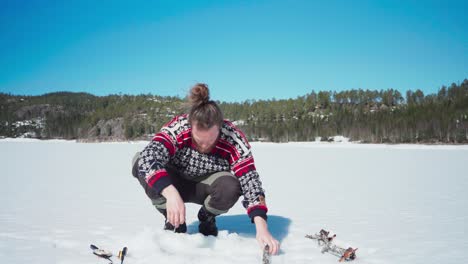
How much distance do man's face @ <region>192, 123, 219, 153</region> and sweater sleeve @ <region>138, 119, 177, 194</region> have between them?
202mm

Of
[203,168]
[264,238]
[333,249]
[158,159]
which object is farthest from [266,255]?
[158,159]

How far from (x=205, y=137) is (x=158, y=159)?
39 centimetres

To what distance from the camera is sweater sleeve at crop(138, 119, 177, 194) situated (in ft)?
7.12

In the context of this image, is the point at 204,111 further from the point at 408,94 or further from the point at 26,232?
the point at 408,94

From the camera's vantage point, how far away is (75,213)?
4125mm

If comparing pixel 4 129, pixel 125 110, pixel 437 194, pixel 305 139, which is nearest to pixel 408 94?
pixel 305 139

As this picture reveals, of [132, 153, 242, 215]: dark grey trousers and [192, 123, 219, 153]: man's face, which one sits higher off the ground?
[192, 123, 219, 153]: man's face

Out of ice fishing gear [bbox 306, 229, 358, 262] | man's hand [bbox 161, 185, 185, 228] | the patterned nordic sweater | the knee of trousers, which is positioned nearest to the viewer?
man's hand [bbox 161, 185, 185, 228]

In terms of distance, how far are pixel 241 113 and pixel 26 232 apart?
3592 inches

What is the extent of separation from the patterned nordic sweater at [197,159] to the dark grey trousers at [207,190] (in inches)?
2.5

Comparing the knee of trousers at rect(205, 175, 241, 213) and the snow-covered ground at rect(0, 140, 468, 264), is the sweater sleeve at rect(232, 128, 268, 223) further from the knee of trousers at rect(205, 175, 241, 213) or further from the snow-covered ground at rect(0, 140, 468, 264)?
the snow-covered ground at rect(0, 140, 468, 264)

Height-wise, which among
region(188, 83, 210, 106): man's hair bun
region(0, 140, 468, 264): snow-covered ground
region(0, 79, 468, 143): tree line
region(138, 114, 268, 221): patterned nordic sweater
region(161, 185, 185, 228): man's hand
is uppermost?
region(0, 79, 468, 143): tree line

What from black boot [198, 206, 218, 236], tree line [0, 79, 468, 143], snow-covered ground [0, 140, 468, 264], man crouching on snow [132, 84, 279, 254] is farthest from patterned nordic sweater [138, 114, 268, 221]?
tree line [0, 79, 468, 143]

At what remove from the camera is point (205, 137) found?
2258 mm
